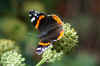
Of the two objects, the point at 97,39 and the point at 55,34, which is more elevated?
the point at 55,34

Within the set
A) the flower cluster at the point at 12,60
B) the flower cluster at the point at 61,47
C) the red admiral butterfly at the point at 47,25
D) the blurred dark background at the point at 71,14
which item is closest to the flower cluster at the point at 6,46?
the flower cluster at the point at 12,60

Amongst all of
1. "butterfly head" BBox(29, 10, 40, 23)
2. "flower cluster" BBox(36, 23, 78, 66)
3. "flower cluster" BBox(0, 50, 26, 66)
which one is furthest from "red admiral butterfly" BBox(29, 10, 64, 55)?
"flower cluster" BBox(0, 50, 26, 66)

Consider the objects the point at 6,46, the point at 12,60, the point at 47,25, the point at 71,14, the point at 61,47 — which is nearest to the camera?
the point at 12,60

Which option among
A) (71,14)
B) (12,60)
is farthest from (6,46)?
(71,14)

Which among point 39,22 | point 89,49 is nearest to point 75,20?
point 89,49

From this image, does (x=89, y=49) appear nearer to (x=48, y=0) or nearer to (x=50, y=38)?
(x=48, y=0)

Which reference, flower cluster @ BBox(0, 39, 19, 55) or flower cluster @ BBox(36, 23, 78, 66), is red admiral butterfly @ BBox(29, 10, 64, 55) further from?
flower cluster @ BBox(0, 39, 19, 55)

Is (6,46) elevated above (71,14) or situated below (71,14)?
below

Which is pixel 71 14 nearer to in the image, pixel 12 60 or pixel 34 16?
pixel 34 16
